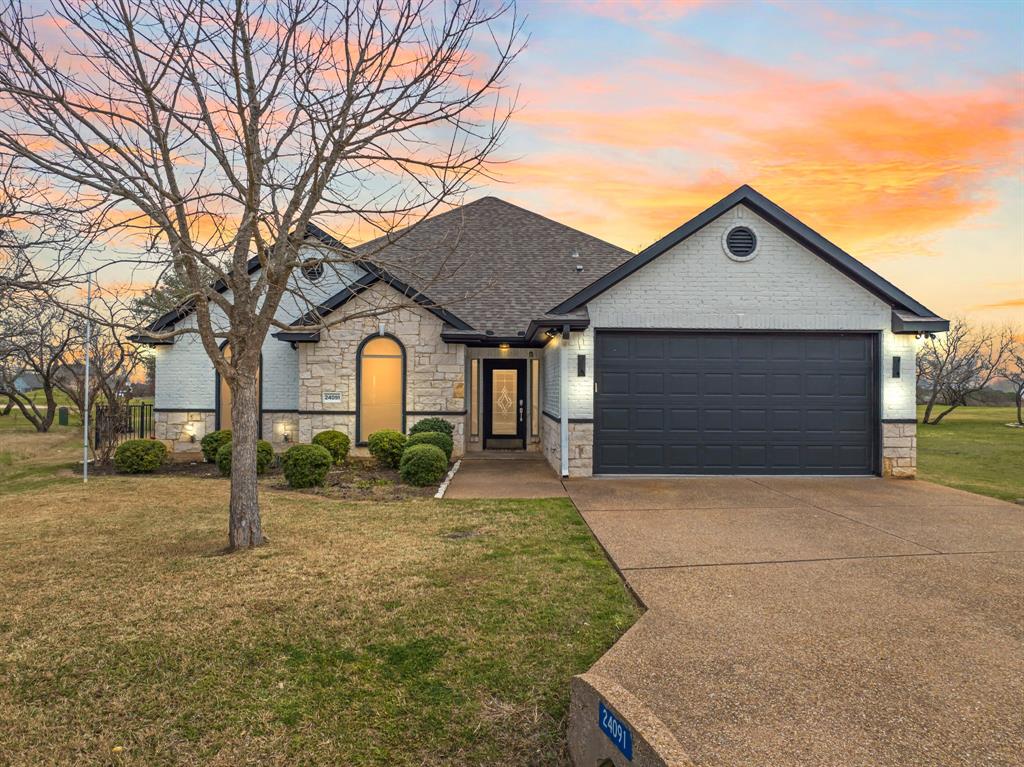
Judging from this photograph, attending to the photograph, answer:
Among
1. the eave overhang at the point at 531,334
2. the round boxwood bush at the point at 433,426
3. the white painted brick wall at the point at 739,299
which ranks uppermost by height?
the white painted brick wall at the point at 739,299

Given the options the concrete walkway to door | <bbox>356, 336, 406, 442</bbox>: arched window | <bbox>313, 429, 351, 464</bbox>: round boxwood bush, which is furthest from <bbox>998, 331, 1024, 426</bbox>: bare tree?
<bbox>313, 429, 351, 464</bbox>: round boxwood bush

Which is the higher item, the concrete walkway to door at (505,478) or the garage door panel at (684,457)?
the garage door panel at (684,457)

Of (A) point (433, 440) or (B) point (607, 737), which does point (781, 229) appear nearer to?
(A) point (433, 440)

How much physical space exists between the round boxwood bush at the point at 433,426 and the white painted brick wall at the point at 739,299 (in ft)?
12.5

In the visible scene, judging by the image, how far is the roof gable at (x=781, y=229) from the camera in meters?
10.9

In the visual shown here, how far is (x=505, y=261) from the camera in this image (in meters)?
18.8

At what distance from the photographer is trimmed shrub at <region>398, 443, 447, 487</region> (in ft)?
34.5

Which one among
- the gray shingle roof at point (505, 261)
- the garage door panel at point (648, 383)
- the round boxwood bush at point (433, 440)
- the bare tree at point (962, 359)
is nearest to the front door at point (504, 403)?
the gray shingle roof at point (505, 261)

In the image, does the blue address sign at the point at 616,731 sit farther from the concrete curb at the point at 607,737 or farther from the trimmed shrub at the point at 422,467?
the trimmed shrub at the point at 422,467

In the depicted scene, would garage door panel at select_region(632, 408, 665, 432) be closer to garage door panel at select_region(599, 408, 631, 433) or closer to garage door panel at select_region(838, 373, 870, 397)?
garage door panel at select_region(599, 408, 631, 433)

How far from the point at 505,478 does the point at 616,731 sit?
898 centimetres

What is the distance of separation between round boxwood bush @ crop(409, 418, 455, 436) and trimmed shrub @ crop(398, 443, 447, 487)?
2760 mm

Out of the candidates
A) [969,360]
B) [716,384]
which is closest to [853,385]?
[716,384]

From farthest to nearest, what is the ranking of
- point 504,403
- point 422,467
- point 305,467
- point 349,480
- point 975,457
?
point 504,403 < point 975,457 < point 349,480 < point 305,467 < point 422,467
